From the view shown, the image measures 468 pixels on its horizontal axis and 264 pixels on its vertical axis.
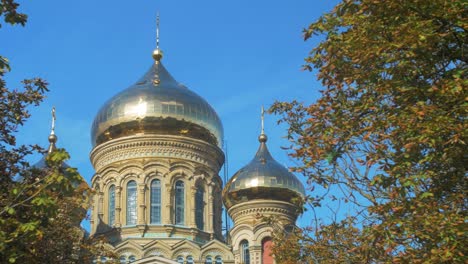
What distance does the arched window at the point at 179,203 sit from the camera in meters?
34.2

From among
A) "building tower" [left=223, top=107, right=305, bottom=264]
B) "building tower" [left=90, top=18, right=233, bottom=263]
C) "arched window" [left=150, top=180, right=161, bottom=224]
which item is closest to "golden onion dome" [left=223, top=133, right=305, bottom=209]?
"building tower" [left=223, top=107, right=305, bottom=264]

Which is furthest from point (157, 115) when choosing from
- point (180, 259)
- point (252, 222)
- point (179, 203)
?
point (252, 222)

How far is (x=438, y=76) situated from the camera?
11.2 m

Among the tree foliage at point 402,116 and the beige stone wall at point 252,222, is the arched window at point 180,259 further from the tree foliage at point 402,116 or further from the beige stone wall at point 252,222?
the tree foliage at point 402,116

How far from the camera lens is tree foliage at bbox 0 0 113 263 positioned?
1014 cm

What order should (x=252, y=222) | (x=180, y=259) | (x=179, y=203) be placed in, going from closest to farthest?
(x=252, y=222) < (x=180, y=259) < (x=179, y=203)

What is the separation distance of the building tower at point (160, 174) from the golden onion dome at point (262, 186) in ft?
5.42

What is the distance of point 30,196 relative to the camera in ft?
36.3

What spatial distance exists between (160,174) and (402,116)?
24517 mm

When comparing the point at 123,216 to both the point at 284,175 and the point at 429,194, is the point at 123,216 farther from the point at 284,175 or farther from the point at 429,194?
the point at 429,194

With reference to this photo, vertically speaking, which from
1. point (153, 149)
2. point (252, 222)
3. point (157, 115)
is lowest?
point (252, 222)

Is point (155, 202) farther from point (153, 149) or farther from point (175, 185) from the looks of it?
point (153, 149)

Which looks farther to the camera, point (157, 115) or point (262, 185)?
point (157, 115)

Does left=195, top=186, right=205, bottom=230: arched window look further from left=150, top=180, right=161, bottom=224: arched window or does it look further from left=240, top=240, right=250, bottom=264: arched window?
left=240, top=240, right=250, bottom=264: arched window
